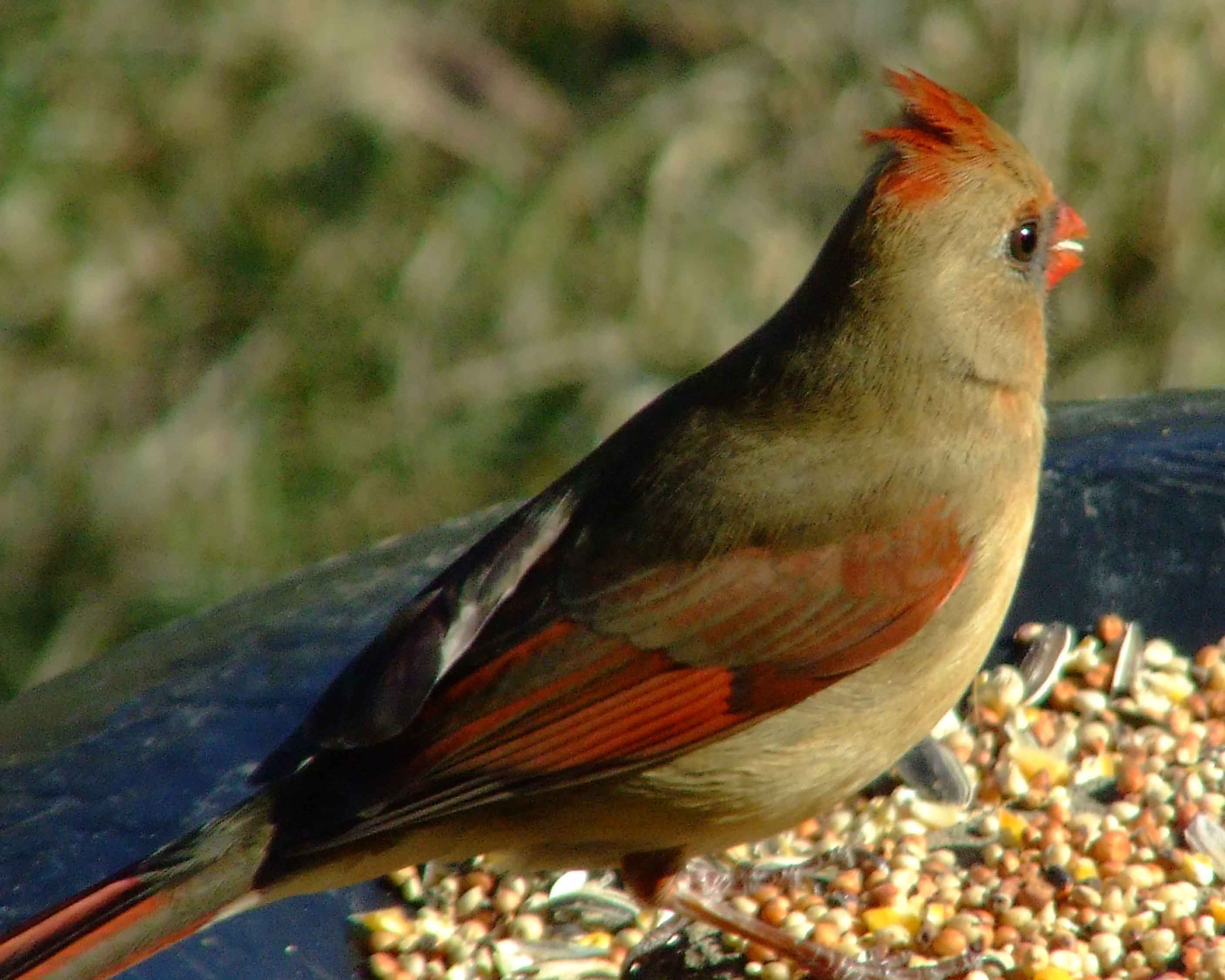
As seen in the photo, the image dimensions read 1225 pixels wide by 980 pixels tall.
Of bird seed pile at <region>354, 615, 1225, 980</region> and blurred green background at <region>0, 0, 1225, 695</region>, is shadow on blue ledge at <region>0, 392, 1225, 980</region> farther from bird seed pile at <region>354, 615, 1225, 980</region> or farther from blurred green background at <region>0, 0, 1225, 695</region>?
blurred green background at <region>0, 0, 1225, 695</region>

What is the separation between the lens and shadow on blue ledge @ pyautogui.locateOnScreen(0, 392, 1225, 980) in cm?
271

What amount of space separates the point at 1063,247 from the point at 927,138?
0.41m

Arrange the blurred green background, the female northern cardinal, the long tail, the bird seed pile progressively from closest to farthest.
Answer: the long tail, the female northern cardinal, the bird seed pile, the blurred green background

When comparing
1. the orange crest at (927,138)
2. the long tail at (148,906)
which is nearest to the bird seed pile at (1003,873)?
the long tail at (148,906)

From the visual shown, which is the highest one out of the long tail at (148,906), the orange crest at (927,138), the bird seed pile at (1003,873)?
the orange crest at (927,138)

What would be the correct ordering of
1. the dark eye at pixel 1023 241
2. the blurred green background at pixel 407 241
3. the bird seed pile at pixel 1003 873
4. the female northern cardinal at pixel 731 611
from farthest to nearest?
the blurred green background at pixel 407 241 < the dark eye at pixel 1023 241 < the bird seed pile at pixel 1003 873 < the female northern cardinal at pixel 731 611

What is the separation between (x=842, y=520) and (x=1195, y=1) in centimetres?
352

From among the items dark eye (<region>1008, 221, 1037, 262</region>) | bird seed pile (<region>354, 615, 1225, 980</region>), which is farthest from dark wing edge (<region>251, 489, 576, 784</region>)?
dark eye (<region>1008, 221, 1037, 262</region>)

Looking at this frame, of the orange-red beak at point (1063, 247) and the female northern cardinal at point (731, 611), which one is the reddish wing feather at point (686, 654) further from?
the orange-red beak at point (1063, 247)

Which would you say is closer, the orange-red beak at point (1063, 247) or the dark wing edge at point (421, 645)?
the dark wing edge at point (421, 645)

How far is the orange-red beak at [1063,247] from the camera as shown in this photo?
3260mm

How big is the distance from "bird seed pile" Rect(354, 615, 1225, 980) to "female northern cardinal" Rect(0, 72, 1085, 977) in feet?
0.46

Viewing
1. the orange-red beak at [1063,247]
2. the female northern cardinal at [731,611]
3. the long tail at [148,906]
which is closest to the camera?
the long tail at [148,906]

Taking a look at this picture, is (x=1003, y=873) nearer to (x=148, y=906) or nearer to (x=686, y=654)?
(x=686, y=654)
